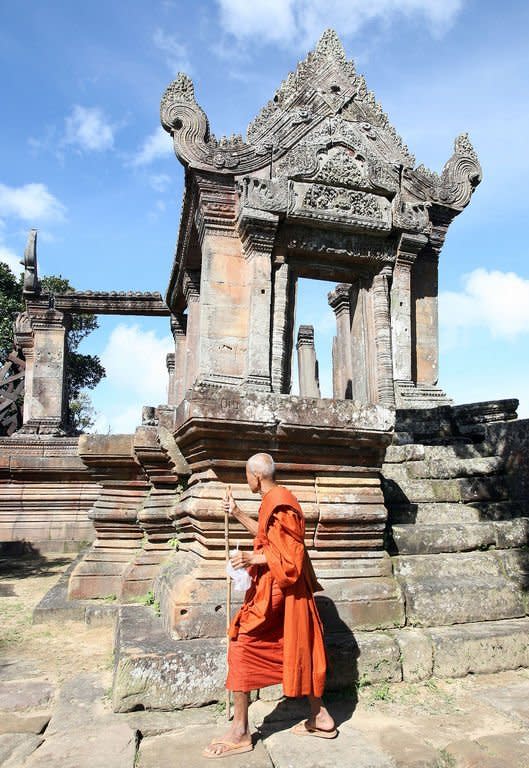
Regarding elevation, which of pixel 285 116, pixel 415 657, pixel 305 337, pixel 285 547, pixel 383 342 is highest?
pixel 285 116

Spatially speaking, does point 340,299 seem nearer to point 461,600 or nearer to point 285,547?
point 461,600

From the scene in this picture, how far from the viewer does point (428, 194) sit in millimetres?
8500

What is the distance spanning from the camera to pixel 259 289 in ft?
25.4

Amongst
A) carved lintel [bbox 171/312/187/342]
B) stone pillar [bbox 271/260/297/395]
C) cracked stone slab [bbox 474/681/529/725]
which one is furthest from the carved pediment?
cracked stone slab [bbox 474/681/529/725]

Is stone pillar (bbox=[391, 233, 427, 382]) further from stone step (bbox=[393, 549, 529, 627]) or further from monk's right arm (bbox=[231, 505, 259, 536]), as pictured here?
monk's right arm (bbox=[231, 505, 259, 536])

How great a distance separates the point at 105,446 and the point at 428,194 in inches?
232

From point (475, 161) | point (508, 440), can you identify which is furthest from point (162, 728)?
point (475, 161)

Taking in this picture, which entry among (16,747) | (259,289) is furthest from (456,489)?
(259,289)

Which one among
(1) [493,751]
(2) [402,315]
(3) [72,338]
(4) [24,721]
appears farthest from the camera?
(3) [72,338]

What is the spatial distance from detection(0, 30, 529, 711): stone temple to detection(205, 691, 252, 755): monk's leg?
37cm

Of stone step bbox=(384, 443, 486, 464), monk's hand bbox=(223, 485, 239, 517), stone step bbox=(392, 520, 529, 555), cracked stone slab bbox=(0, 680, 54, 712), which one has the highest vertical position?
stone step bbox=(384, 443, 486, 464)

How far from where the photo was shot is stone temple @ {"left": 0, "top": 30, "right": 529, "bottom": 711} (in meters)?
3.35

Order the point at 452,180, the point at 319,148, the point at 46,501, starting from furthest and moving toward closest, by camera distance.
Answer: the point at 46,501
the point at 452,180
the point at 319,148

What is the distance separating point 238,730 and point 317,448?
1.58 meters
